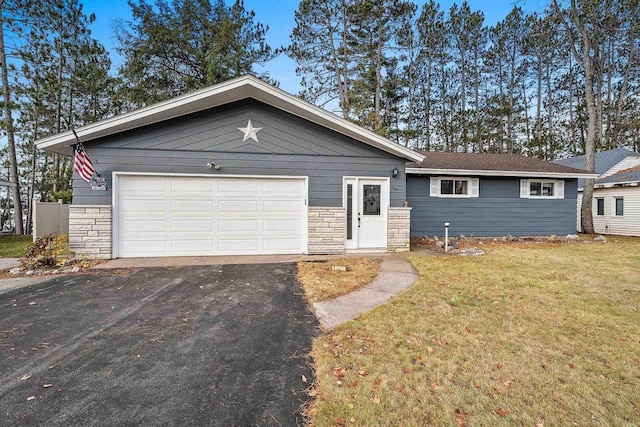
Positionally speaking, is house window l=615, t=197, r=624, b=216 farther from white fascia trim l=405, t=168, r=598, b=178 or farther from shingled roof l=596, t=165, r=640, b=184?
white fascia trim l=405, t=168, r=598, b=178

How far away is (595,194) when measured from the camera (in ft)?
48.8

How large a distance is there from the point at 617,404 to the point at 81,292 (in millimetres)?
6591

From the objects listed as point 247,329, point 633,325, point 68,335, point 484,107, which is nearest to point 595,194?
point 484,107

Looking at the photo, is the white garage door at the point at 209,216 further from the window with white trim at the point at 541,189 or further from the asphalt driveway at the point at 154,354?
the window with white trim at the point at 541,189

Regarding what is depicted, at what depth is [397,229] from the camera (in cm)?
828

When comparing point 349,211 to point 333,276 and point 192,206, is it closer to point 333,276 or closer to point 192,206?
point 333,276

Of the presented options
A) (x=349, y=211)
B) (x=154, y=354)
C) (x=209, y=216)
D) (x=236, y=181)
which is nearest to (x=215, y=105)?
(x=236, y=181)

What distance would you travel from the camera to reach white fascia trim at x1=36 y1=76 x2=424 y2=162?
22.2 feet

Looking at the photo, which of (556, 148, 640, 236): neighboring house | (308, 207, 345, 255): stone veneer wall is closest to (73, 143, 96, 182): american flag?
(308, 207, 345, 255): stone veneer wall

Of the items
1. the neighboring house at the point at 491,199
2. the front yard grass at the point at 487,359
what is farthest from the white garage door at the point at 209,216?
the neighboring house at the point at 491,199

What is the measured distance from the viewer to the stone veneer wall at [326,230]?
7805mm

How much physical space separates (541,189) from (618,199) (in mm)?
5703

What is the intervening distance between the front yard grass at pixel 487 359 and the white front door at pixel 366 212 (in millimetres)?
3126

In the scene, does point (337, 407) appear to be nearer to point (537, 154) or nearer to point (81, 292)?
point (81, 292)
